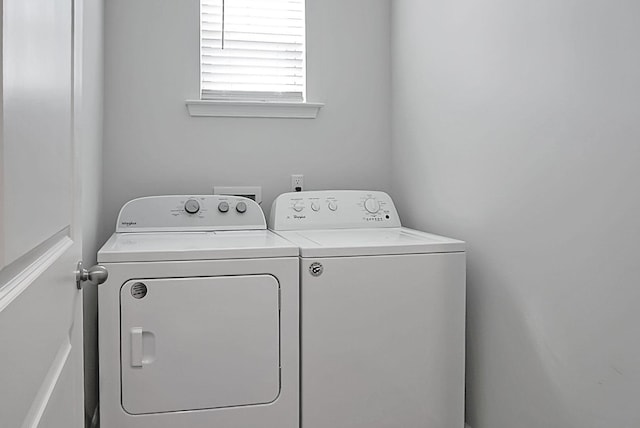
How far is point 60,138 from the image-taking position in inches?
30.6

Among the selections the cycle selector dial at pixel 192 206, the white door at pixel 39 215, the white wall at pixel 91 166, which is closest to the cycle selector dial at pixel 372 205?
the cycle selector dial at pixel 192 206

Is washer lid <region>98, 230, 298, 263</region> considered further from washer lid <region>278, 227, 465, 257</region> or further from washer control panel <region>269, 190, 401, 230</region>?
washer control panel <region>269, 190, 401, 230</region>

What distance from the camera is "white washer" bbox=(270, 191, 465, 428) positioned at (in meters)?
1.71

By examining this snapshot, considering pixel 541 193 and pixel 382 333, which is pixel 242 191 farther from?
pixel 541 193

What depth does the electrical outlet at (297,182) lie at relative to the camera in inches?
98.3

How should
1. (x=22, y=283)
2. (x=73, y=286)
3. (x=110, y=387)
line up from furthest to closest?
(x=110, y=387) → (x=73, y=286) → (x=22, y=283)

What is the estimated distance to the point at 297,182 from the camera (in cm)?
250

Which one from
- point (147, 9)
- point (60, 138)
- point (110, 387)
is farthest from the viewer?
point (147, 9)

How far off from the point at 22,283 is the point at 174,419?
4.00 ft

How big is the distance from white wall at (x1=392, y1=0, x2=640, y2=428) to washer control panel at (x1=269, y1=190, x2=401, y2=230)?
0.24 metres

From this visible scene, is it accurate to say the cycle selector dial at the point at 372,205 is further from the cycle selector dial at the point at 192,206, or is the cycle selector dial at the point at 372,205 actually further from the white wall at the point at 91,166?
the white wall at the point at 91,166

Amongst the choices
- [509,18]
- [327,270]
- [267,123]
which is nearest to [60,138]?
[327,270]

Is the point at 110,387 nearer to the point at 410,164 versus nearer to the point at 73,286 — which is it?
the point at 73,286

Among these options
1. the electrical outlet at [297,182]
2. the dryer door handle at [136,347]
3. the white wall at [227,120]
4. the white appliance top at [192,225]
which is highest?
the white wall at [227,120]
